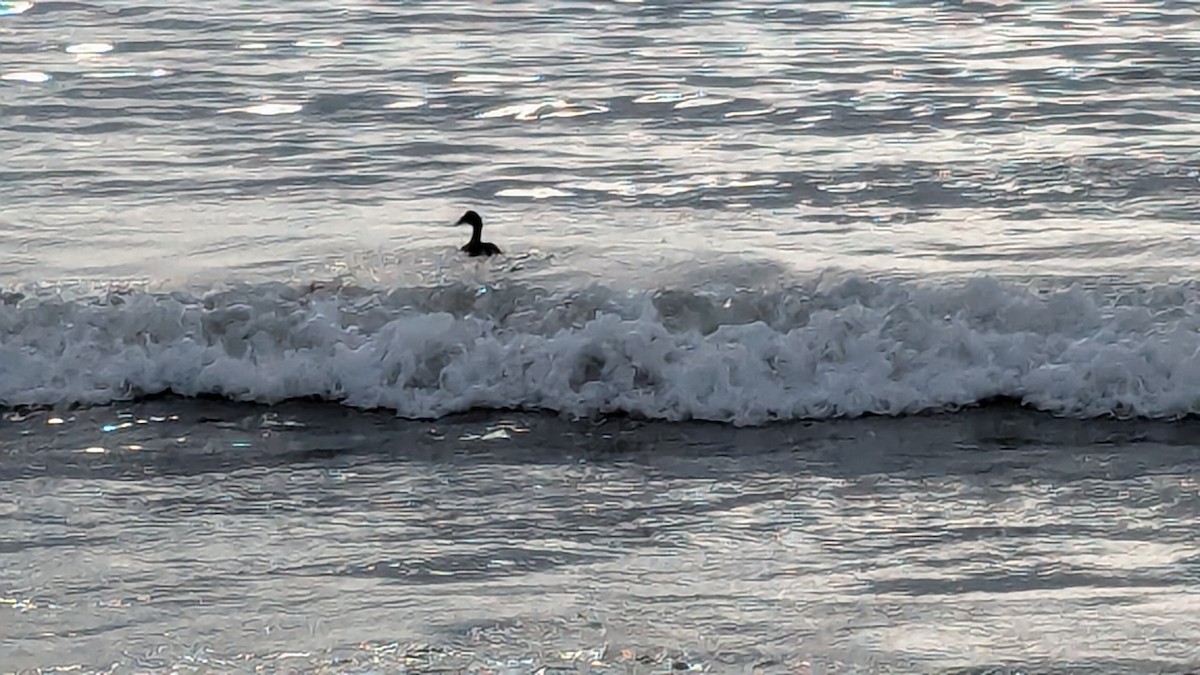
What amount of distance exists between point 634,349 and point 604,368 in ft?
0.46

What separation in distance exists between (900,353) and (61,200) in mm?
4294

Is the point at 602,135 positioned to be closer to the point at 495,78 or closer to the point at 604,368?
the point at 495,78

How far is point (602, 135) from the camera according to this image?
10719mm

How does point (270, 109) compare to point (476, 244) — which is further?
point (270, 109)

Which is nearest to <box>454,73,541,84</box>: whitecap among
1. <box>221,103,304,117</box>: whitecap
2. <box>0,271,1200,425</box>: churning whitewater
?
<box>221,103,304,117</box>: whitecap

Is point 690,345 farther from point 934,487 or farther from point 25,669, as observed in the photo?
point 25,669

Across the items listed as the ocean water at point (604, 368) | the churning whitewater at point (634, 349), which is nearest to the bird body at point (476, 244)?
the ocean water at point (604, 368)

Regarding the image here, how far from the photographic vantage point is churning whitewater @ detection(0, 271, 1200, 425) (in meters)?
6.83

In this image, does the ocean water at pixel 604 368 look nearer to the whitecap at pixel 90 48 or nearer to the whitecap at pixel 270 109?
the whitecap at pixel 270 109

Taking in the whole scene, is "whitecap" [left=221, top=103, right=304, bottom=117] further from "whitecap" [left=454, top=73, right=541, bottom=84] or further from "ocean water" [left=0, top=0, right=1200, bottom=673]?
"whitecap" [left=454, top=73, right=541, bottom=84]

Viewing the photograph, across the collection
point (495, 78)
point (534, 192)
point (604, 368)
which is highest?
point (495, 78)

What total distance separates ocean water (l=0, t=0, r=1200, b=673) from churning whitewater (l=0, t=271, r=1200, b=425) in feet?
0.06

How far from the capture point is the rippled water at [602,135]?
834 cm

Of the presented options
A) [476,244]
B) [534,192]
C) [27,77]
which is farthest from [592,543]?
[27,77]
